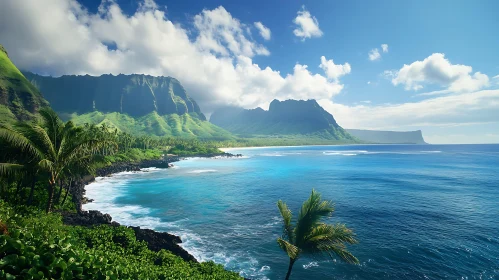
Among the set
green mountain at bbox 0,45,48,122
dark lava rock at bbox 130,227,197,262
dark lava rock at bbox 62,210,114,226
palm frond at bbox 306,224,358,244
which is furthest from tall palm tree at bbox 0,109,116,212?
green mountain at bbox 0,45,48,122

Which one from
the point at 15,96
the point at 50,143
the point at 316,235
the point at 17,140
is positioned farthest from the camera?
the point at 15,96

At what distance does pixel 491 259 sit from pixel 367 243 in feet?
38.8

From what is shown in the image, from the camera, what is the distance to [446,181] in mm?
70312

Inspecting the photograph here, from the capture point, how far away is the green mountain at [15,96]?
13482 centimetres

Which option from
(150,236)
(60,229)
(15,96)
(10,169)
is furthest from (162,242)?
(15,96)

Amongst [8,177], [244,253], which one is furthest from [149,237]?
[8,177]

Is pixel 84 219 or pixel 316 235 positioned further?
pixel 84 219

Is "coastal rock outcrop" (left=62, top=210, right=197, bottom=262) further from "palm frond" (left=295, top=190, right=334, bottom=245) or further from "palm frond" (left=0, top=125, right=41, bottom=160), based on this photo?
"palm frond" (left=0, top=125, right=41, bottom=160)

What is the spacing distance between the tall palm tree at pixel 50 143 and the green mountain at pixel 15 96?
146705 mm

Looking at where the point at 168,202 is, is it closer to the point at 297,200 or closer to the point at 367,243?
the point at 297,200

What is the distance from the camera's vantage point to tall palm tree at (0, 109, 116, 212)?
16.0 meters

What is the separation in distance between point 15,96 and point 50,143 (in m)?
187

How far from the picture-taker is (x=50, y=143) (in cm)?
1714

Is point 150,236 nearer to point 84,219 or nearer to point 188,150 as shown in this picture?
point 84,219
